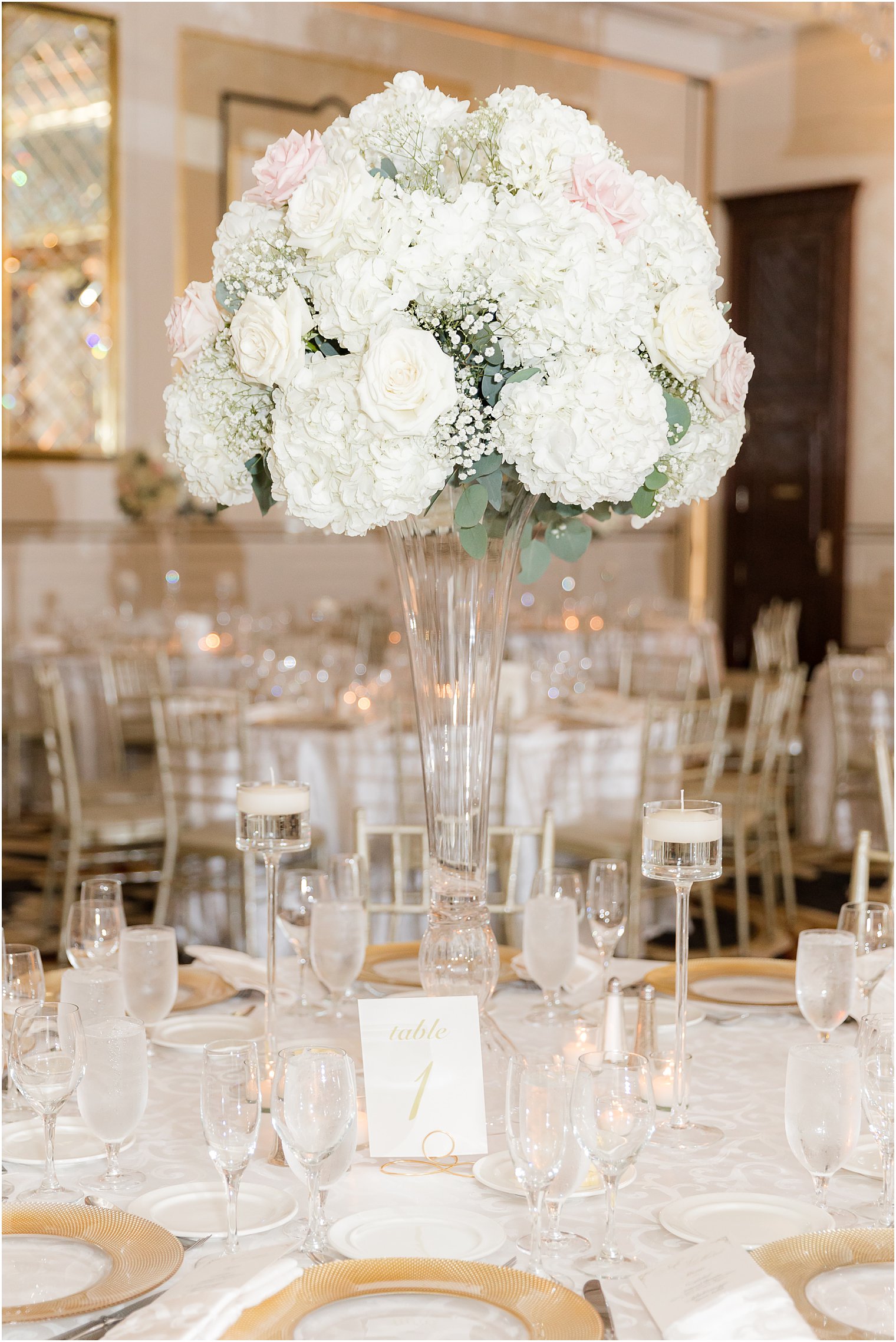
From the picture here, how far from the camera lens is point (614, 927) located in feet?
6.99

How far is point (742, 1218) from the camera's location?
1496mm

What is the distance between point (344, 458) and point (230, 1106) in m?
0.65

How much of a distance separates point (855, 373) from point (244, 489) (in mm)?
9150

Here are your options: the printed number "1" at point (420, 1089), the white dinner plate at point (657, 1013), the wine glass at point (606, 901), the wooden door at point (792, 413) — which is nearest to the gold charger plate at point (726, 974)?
the white dinner plate at point (657, 1013)

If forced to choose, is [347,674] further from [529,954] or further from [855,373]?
[855,373]

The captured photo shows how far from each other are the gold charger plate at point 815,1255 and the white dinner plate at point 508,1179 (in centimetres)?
19

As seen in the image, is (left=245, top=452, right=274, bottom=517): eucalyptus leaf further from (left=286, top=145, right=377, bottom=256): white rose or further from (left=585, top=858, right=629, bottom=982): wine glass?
(left=585, top=858, right=629, bottom=982): wine glass

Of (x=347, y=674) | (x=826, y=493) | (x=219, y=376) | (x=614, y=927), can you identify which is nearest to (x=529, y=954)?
(x=614, y=927)

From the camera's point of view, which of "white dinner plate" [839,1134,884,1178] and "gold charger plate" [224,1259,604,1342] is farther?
"white dinner plate" [839,1134,884,1178]

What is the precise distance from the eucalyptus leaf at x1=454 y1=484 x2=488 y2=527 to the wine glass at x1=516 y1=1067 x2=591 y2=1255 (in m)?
0.60

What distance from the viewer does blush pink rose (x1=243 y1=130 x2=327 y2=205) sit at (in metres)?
1.63

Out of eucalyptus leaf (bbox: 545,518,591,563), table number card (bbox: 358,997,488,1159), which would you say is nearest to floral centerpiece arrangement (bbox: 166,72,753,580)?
eucalyptus leaf (bbox: 545,518,591,563)

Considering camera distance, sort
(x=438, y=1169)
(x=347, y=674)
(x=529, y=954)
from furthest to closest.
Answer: (x=347, y=674) → (x=529, y=954) → (x=438, y=1169)

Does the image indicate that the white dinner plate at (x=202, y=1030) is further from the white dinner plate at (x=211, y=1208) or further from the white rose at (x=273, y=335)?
the white rose at (x=273, y=335)
